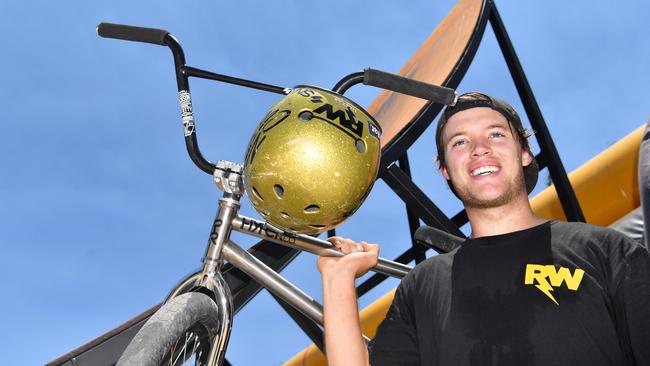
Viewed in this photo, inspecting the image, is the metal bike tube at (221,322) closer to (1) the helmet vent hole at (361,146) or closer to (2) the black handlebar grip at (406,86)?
(1) the helmet vent hole at (361,146)

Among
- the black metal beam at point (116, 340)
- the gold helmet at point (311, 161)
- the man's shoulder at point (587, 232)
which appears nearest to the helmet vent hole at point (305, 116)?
the gold helmet at point (311, 161)

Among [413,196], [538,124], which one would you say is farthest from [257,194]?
[538,124]


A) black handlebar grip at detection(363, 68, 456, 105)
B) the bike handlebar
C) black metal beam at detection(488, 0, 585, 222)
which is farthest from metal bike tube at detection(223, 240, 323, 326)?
black metal beam at detection(488, 0, 585, 222)

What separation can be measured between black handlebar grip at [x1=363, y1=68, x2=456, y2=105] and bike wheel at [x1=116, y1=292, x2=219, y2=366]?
77 centimetres

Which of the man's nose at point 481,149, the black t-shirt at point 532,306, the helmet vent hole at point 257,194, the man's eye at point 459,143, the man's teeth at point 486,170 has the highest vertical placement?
the man's eye at point 459,143

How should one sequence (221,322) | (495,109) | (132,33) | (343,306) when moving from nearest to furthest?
(343,306)
(221,322)
(495,109)
(132,33)

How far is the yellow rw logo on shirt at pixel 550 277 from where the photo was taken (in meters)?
1.54

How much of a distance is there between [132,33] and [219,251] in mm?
750

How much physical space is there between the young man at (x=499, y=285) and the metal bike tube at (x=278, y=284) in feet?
0.58

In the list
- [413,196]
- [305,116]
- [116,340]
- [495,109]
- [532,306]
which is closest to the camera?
[532,306]

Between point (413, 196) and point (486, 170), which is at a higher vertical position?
point (413, 196)

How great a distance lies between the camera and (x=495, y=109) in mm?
1975

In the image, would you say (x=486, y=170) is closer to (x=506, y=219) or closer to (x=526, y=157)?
(x=506, y=219)

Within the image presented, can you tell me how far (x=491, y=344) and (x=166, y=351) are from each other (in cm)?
77
